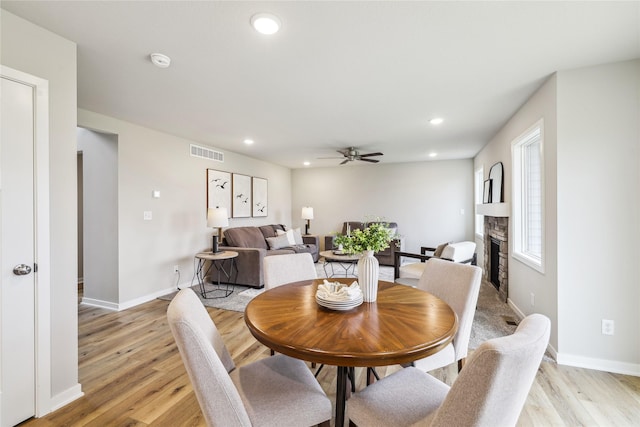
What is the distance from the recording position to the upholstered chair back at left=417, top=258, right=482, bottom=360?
1.67 meters

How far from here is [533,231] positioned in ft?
10.4

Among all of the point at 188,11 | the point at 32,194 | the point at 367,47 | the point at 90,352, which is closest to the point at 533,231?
the point at 367,47

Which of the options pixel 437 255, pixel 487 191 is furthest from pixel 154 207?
pixel 487 191

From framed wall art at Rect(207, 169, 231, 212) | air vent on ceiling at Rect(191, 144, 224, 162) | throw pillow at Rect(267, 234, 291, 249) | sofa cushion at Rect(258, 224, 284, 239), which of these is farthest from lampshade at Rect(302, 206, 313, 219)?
air vent on ceiling at Rect(191, 144, 224, 162)

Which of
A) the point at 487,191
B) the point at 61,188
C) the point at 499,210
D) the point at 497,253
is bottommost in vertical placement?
the point at 497,253

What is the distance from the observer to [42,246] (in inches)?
67.2

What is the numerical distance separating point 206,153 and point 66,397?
374 centimetres

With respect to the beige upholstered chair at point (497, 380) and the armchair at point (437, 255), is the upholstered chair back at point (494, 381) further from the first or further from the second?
the armchair at point (437, 255)

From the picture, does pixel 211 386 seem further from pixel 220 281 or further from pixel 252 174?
pixel 252 174

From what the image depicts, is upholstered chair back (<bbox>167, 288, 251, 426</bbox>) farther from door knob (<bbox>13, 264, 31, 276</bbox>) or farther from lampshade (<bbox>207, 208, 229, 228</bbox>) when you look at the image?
lampshade (<bbox>207, 208, 229, 228</bbox>)

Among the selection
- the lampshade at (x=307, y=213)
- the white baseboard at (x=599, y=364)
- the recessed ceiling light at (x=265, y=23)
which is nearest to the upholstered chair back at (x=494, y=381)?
the recessed ceiling light at (x=265, y=23)

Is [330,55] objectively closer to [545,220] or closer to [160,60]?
[160,60]

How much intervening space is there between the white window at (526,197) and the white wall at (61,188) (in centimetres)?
401

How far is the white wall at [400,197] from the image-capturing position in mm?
6359
